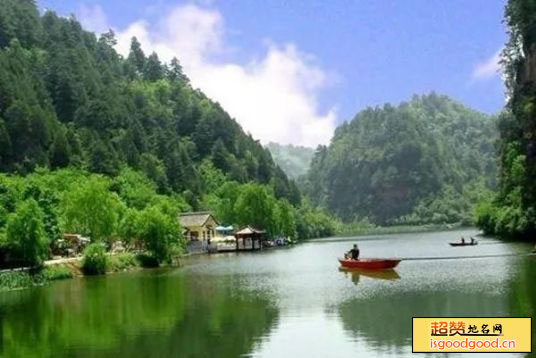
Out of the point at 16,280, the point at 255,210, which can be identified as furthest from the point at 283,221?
the point at 16,280

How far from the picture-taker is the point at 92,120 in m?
144

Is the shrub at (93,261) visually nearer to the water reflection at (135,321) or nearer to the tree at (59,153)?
the water reflection at (135,321)

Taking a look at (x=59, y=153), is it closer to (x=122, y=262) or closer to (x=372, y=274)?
(x=122, y=262)

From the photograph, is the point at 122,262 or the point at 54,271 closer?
the point at 54,271

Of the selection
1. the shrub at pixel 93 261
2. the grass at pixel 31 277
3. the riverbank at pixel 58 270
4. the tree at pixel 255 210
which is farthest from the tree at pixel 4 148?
the grass at pixel 31 277

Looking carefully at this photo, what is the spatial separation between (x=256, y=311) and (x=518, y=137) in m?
78.2

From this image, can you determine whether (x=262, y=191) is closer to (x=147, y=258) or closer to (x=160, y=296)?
(x=147, y=258)

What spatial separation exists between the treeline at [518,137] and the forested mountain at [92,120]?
60417mm

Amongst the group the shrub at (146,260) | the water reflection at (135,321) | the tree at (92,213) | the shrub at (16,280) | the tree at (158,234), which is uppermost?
the tree at (92,213)

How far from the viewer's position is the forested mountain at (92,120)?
401 ft

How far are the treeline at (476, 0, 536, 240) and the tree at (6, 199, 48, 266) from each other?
53.9m

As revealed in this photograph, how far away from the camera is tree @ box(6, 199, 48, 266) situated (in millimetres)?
58062

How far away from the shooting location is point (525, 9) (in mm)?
94875

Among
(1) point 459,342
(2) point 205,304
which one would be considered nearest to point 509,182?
(2) point 205,304
